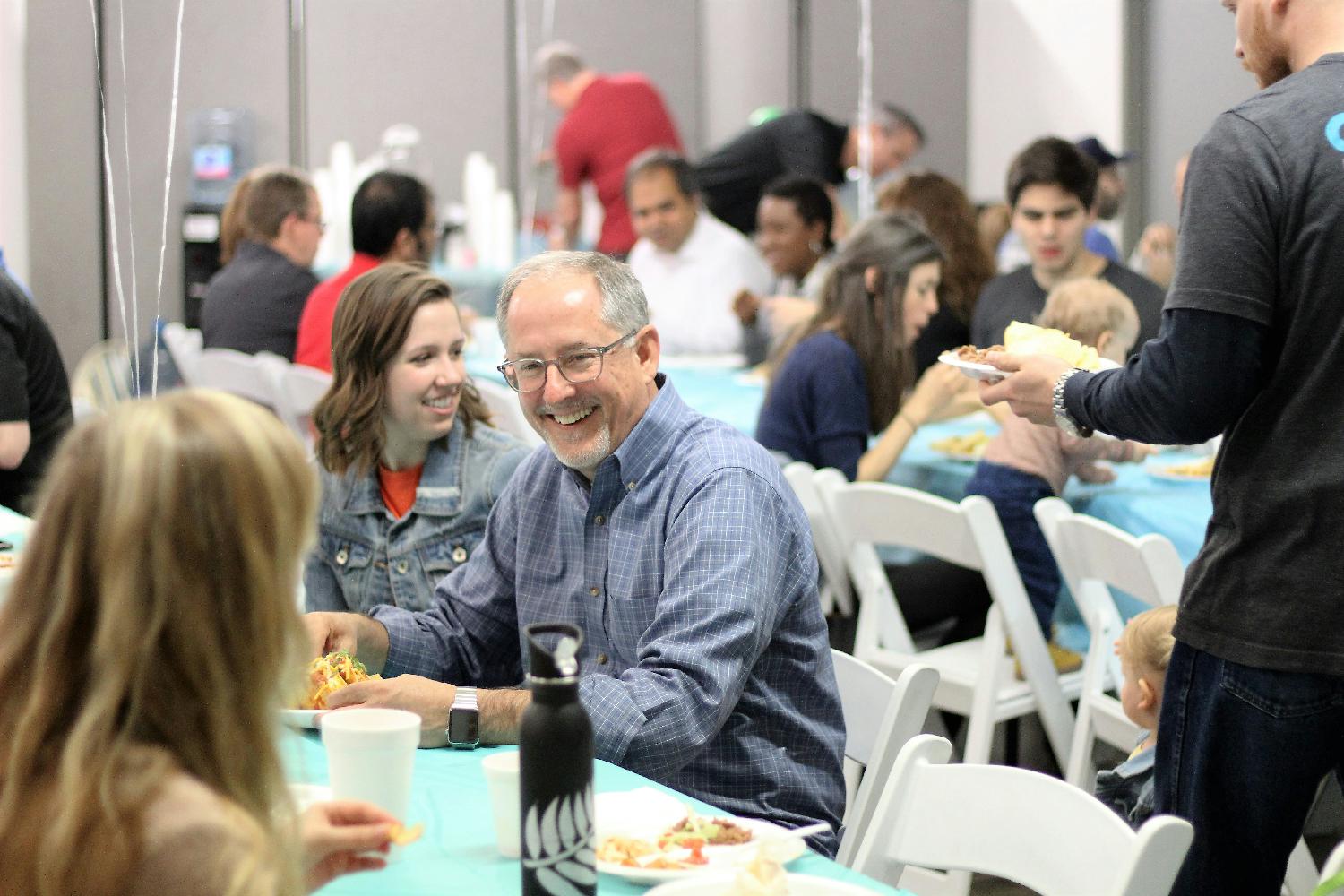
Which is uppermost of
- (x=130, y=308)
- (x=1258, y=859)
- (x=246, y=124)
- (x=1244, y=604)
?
(x=246, y=124)

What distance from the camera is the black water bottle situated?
1.12m

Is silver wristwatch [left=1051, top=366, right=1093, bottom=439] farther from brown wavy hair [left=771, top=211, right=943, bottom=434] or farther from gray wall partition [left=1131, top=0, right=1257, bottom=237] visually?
gray wall partition [left=1131, top=0, right=1257, bottom=237]

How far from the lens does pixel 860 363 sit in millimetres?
3838

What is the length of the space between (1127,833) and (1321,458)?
0.56 m

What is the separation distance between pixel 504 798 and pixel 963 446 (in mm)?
2793

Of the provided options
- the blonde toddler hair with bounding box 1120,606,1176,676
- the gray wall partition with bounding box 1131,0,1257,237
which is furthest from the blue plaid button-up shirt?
the gray wall partition with bounding box 1131,0,1257,237

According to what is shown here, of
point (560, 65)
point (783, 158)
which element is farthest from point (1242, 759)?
point (560, 65)

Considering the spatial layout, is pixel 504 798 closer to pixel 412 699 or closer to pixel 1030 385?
pixel 412 699

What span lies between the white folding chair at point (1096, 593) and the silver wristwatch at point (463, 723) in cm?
134

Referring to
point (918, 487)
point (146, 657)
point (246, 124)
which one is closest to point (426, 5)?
point (246, 124)

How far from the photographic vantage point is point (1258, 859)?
1.78 meters

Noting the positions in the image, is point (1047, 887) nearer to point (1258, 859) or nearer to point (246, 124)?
point (1258, 859)

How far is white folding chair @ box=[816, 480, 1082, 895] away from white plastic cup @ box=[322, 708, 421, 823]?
5.78 ft

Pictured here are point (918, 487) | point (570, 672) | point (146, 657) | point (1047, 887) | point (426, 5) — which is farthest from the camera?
point (426, 5)
